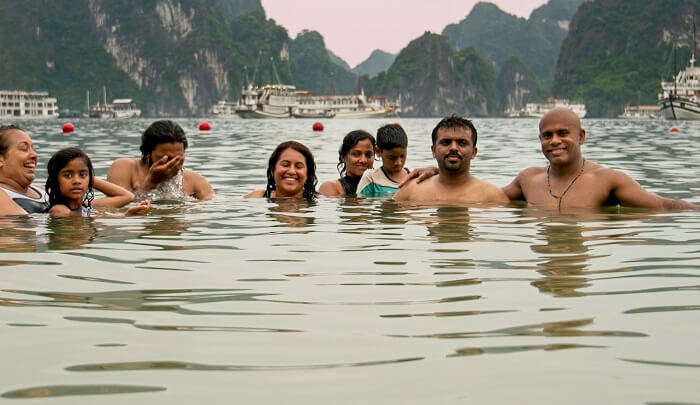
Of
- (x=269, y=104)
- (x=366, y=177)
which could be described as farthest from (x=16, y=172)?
(x=269, y=104)

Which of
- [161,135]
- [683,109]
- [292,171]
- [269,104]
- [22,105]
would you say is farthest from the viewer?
[22,105]

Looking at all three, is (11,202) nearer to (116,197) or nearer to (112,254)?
(116,197)

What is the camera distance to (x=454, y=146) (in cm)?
749

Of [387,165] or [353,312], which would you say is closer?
[353,312]

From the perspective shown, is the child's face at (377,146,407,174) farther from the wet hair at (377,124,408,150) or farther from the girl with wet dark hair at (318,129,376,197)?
the girl with wet dark hair at (318,129,376,197)

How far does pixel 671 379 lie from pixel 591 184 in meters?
5.15

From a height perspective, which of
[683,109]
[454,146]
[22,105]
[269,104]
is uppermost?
[22,105]

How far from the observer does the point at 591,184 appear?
746 cm

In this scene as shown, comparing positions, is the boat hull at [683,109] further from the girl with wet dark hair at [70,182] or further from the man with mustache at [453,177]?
the girl with wet dark hair at [70,182]

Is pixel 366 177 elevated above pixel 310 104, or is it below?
below

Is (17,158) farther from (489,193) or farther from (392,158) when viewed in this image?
(489,193)

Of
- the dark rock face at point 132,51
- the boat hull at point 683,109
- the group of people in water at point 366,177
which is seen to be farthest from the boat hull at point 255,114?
the group of people in water at point 366,177

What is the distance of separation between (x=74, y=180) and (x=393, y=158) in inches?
134

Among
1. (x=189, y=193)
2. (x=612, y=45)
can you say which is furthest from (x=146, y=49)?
(x=189, y=193)
